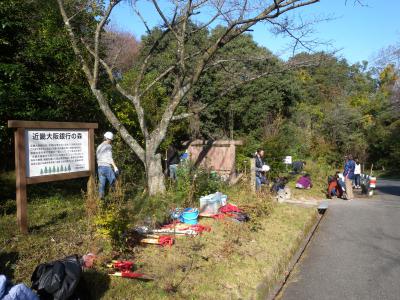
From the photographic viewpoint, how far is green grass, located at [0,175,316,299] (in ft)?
14.8

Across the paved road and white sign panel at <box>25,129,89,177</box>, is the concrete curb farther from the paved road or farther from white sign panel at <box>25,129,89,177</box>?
white sign panel at <box>25,129,89,177</box>

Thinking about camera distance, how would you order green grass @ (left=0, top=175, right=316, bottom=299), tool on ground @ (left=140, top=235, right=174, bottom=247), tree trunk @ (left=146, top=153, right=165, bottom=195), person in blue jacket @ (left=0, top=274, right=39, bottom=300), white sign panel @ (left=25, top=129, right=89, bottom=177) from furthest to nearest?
1. tree trunk @ (left=146, top=153, right=165, bottom=195)
2. white sign panel @ (left=25, top=129, right=89, bottom=177)
3. tool on ground @ (left=140, top=235, right=174, bottom=247)
4. green grass @ (left=0, top=175, right=316, bottom=299)
5. person in blue jacket @ (left=0, top=274, right=39, bottom=300)

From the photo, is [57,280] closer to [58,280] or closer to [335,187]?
[58,280]

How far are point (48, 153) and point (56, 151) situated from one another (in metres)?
0.21

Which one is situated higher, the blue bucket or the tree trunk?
the tree trunk

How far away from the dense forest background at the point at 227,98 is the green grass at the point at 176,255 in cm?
377

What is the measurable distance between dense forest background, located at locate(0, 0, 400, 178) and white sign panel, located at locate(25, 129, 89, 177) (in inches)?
126

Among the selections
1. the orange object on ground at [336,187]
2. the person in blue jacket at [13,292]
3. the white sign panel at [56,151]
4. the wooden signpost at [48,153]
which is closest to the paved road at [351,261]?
the person in blue jacket at [13,292]

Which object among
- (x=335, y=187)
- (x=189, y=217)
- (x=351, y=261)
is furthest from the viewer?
(x=335, y=187)

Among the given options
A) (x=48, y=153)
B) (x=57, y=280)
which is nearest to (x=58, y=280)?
(x=57, y=280)

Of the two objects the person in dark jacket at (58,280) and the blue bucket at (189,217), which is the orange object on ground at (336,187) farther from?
the person in dark jacket at (58,280)

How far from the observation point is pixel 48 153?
21.2 feet

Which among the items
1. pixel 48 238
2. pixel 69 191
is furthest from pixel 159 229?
pixel 69 191

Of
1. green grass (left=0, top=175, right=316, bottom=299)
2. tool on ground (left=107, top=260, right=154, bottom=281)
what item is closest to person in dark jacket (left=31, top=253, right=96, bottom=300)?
green grass (left=0, top=175, right=316, bottom=299)
